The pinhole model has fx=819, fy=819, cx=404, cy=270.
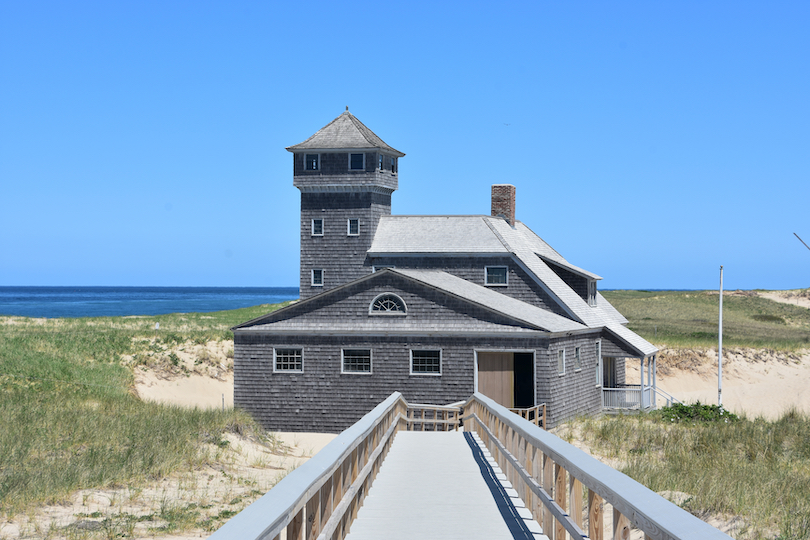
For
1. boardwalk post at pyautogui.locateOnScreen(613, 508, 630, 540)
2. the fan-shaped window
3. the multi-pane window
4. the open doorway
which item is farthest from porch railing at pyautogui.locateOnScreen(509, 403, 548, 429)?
boardwalk post at pyautogui.locateOnScreen(613, 508, 630, 540)

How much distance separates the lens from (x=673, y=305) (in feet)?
338

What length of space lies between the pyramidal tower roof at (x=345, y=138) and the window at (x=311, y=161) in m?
0.38

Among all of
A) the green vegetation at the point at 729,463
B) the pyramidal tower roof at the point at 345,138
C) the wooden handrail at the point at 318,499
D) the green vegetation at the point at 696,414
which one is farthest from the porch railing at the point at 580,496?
the pyramidal tower roof at the point at 345,138

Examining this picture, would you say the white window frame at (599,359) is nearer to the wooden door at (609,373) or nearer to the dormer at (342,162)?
the wooden door at (609,373)

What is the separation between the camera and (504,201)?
39.5 m

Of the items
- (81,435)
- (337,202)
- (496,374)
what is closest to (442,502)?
(81,435)

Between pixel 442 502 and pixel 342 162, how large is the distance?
28.3 m

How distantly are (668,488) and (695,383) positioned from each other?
39.2 m

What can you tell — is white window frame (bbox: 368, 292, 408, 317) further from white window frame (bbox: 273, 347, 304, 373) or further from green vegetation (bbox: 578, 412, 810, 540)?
green vegetation (bbox: 578, 412, 810, 540)

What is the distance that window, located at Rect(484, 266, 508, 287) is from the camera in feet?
114

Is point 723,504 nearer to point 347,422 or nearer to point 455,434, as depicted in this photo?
point 455,434

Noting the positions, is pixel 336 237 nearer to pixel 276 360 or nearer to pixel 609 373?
pixel 276 360

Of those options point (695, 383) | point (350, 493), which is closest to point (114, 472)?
point (350, 493)

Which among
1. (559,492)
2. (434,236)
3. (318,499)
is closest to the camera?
(318,499)
